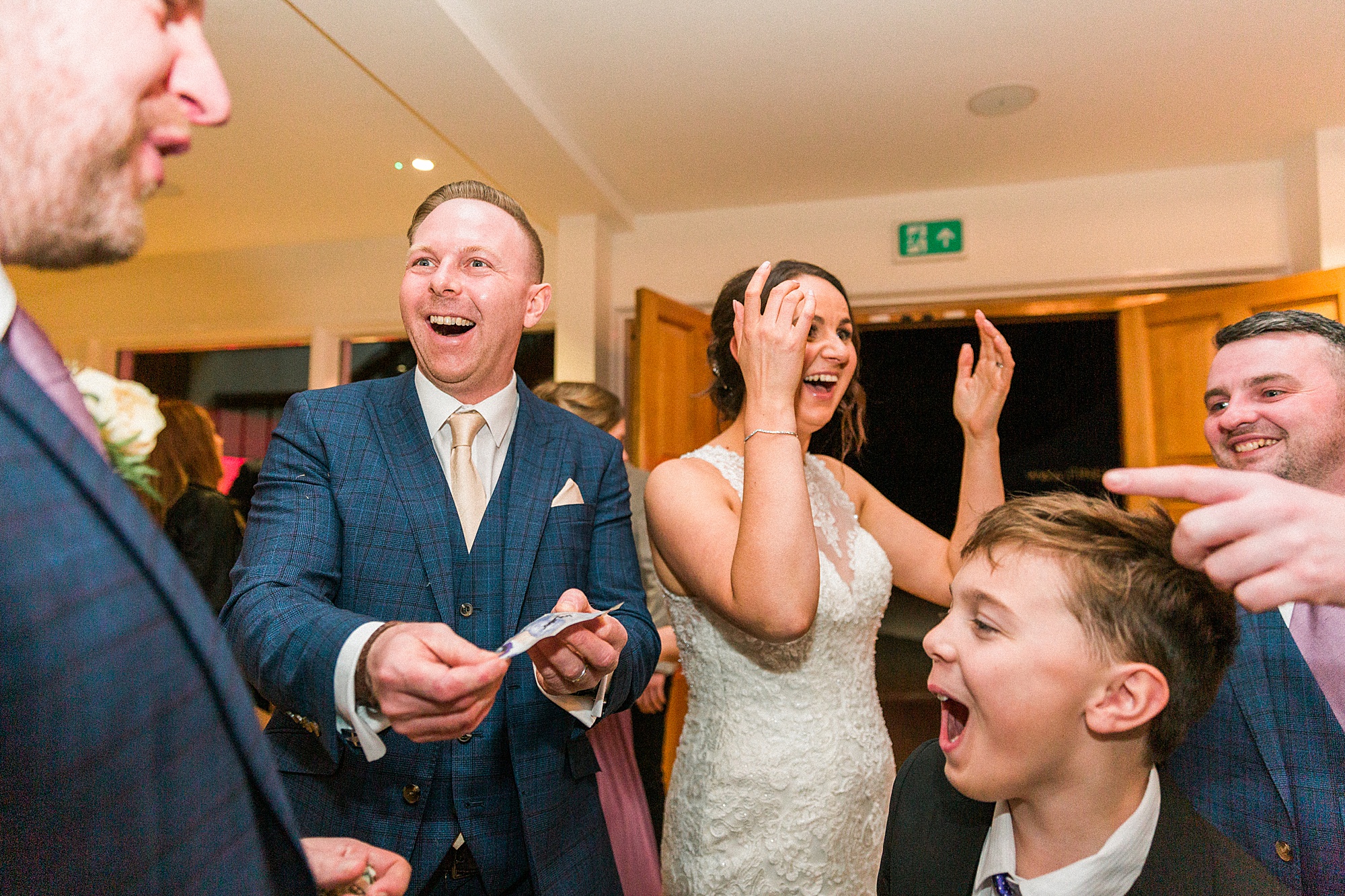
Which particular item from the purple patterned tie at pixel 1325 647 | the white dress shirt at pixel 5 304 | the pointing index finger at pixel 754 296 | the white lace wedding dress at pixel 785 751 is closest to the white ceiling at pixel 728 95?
the pointing index finger at pixel 754 296

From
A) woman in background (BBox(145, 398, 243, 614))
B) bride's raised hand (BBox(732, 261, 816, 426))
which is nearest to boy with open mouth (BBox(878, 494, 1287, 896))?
bride's raised hand (BBox(732, 261, 816, 426))

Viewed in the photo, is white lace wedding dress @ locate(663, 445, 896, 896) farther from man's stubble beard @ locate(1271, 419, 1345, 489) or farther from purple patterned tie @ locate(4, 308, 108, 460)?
purple patterned tie @ locate(4, 308, 108, 460)

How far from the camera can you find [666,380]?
4656mm

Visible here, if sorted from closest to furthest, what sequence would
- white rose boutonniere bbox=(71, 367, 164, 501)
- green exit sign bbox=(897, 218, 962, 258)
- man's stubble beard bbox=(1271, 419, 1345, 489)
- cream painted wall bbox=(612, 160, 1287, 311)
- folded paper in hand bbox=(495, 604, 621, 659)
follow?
1. white rose boutonniere bbox=(71, 367, 164, 501)
2. folded paper in hand bbox=(495, 604, 621, 659)
3. man's stubble beard bbox=(1271, 419, 1345, 489)
4. cream painted wall bbox=(612, 160, 1287, 311)
5. green exit sign bbox=(897, 218, 962, 258)

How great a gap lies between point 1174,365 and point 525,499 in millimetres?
4301

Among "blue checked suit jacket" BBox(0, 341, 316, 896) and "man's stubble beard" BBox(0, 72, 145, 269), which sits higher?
"man's stubble beard" BBox(0, 72, 145, 269)

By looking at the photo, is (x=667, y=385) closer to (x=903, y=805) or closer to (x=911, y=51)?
(x=911, y=51)

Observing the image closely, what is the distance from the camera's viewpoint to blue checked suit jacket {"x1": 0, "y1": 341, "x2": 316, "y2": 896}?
50 cm

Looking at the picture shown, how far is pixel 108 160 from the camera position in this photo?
0.61 metres

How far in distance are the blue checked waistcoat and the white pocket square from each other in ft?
3.63

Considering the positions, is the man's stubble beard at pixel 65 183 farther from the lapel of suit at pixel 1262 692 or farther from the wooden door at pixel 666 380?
the wooden door at pixel 666 380

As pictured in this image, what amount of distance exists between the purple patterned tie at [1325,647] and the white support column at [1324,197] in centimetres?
353

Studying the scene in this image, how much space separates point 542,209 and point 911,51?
2339 millimetres

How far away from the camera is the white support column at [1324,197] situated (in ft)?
13.2
